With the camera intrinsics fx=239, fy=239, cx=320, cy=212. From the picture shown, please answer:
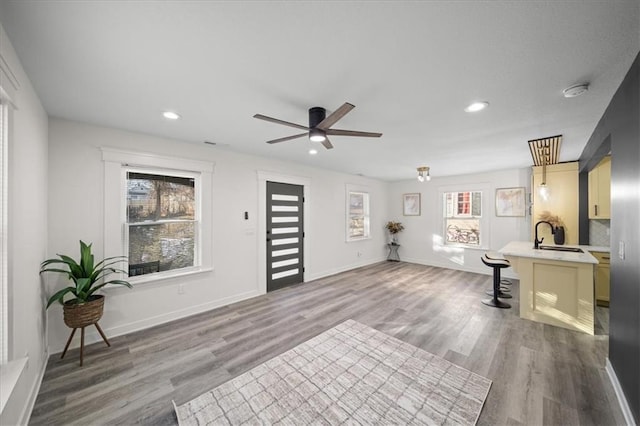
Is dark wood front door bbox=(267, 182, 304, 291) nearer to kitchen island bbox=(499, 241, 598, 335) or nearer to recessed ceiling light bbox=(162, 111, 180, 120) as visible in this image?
recessed ceiling light bbox=(162, 111, 180, 120)

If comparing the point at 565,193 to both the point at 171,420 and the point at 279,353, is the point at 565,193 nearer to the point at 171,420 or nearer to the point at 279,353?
the point at 279,353

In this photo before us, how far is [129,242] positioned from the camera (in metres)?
3.01

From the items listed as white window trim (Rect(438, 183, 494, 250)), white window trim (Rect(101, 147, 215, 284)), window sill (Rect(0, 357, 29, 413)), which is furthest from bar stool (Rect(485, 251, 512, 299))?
window sill (Rect(0, 357, 29, 413))

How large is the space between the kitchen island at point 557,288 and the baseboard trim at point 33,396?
Result: 16.5ft

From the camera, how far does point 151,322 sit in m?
3.06

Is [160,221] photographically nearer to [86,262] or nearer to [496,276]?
[86,262]

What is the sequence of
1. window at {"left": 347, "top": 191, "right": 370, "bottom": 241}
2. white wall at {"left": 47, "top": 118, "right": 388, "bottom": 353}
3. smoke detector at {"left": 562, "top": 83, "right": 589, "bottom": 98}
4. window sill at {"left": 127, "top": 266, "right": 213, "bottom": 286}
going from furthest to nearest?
window at {"left": 347, "top": 191, "right": 370, "bottom": 241}
window sill at {"left": 127, "top": 266, "right": 213, "bottom": 286}
white wall at {"left": 47, "top": 118, "right": 388, "bottom": 353}
smoke detector at {"left": 562, "top": 83, "right": 589, "bottom": 98}

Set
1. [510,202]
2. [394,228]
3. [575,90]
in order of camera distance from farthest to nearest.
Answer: [394,228] < [510,202] < [575,90]

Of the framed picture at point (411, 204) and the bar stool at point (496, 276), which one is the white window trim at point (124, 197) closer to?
the bar stool at point (496, 276)

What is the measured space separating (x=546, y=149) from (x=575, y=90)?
2108 millimetres

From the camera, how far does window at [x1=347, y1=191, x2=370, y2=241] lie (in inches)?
242

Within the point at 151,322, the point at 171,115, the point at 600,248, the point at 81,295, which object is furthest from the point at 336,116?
the point at 600,248

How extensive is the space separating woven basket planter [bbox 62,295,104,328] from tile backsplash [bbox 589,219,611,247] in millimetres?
7216

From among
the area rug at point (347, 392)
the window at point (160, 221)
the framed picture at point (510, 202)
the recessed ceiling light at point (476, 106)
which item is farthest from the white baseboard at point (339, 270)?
the recessed ceiling light at point (476, 106)
